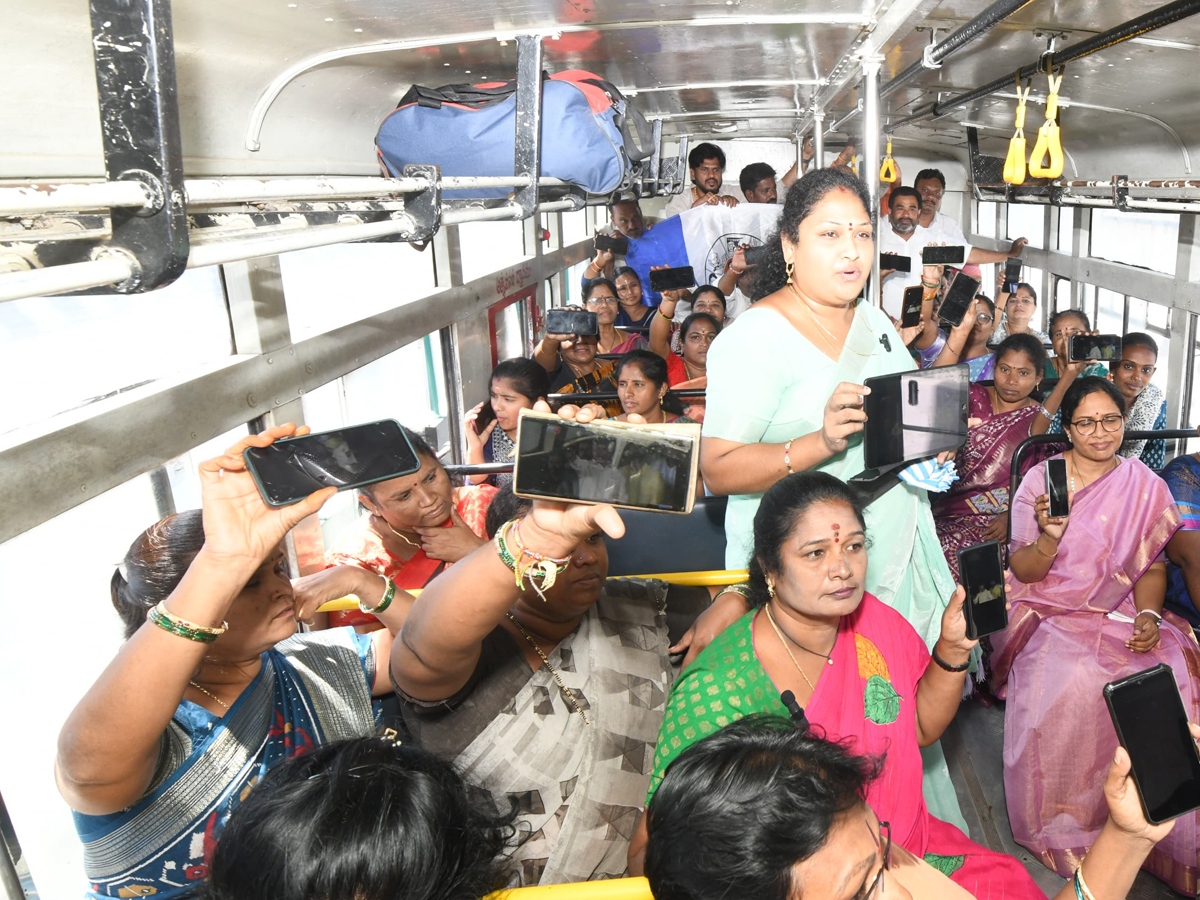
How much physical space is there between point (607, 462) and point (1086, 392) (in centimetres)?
254

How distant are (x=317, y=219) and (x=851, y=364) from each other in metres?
1.29

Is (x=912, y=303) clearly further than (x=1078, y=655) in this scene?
Yes

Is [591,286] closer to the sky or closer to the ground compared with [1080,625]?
closer to the sky

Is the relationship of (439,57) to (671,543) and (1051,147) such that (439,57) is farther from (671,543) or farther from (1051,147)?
(1051,147)

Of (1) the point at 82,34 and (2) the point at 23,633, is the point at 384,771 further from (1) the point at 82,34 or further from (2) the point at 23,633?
(1) the point at 82,34

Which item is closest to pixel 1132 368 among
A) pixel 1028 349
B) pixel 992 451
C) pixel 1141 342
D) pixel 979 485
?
pixel 1141 342

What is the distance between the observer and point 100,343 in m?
2.14

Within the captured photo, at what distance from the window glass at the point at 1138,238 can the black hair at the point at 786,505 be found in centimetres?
487

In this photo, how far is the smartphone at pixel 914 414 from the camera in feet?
6.40

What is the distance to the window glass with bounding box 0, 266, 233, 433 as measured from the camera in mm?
1867

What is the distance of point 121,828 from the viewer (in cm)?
134

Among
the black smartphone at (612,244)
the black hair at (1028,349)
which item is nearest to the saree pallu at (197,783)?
the black hair at (1028,349)

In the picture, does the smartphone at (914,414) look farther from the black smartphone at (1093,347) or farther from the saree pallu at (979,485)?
the black smartphone at (1093,347)

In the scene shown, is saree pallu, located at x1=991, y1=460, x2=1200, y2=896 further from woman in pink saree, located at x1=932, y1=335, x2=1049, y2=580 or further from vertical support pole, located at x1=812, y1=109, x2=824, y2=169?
vertical support pole, located at x1=812, y1=109, x2=824, y2=169
